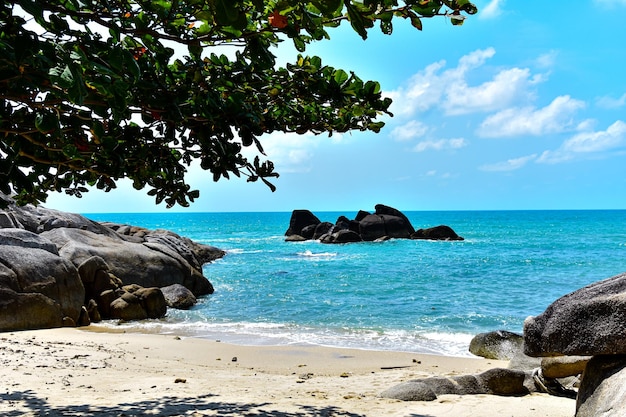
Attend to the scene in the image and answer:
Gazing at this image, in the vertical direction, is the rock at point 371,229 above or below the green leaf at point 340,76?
below

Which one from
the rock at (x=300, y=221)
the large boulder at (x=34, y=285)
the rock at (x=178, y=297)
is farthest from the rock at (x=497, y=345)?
the rock at (x=300, y=221)

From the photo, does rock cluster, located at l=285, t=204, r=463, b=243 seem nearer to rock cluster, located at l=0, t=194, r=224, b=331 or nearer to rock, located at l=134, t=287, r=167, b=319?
rock cluster, located at l=0, t=194, r=224, b=331

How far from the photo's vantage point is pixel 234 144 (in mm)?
4930

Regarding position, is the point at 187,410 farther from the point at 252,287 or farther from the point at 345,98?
the point at 252,287

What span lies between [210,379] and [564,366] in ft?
18.0

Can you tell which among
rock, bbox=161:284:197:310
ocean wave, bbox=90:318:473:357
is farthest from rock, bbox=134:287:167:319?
rock, bbox=161:284:197:310

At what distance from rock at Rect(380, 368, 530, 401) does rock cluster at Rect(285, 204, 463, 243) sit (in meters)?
52.0

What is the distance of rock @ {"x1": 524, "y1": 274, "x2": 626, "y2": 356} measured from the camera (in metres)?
5.46

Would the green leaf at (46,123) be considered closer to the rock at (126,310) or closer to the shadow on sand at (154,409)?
the shadow on sand at (154,409)

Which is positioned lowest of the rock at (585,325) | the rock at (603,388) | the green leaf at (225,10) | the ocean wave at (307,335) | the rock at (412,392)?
the ocean wave at (307,335)

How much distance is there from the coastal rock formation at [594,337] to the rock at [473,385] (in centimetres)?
220

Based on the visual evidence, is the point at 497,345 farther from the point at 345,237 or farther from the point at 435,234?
the point at 435,234

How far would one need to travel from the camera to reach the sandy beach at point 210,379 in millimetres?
6934

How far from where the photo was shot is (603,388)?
5539 mm
